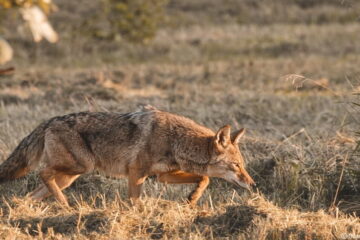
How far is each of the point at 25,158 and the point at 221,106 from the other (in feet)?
19.8

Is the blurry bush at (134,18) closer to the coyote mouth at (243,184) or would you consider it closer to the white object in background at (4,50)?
the coyote mouth at (243,184)

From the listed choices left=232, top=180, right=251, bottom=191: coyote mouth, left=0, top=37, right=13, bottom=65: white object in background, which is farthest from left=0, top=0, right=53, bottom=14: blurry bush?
left=232, top=180, right=251, bottom=191: coyote mouth

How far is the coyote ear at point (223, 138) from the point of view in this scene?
7277 millimetres

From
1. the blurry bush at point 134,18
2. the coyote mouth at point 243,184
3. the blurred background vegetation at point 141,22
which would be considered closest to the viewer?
the coyote mouth at point 243,184

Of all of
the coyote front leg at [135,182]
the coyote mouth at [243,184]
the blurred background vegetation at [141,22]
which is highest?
the coyote front leg at [135,182]

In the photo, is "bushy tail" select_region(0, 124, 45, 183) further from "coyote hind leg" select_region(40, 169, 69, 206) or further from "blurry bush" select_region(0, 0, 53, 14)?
"blurry bush" select_region(0, 0, 53, 14)

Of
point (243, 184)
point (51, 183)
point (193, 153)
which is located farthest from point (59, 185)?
point (243, 184)

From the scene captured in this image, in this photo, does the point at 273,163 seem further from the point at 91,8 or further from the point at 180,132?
the point at 91,8

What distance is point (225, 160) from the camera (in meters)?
7.35

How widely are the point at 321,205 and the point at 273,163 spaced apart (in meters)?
1.04

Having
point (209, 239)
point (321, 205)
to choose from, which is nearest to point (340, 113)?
point (321, 205)

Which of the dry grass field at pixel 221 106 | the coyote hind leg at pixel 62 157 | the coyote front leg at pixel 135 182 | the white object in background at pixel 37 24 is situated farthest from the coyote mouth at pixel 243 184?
the white object in background at pixel 37 24

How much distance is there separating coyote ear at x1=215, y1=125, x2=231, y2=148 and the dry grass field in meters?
0.61

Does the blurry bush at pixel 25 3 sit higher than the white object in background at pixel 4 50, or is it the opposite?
the blurry bush at pixel 25 3
